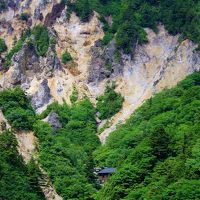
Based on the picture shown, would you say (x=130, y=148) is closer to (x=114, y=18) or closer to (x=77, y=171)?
(x=77, y=171)

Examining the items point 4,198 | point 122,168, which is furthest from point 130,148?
point 4,198

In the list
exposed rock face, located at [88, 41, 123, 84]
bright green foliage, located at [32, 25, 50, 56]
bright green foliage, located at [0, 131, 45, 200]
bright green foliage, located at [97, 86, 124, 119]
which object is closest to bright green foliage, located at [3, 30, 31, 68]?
bright green foliage, located at [32, 25, 50, 56]

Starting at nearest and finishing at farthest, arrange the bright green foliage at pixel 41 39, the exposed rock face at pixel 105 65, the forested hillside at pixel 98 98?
1. the forested hillside at pixel 98 98
2. the exposed rock face at pixel 105 65
3. the bright green foliage at pixel 41 39

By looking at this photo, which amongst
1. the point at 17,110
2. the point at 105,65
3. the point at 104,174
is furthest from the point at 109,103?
the point at 17,110

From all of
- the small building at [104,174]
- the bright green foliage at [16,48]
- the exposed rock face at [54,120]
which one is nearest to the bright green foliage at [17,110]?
the small building at [104,174]

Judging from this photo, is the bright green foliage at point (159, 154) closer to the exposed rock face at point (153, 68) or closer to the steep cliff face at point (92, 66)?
the exposed rock face at point (153, 68)

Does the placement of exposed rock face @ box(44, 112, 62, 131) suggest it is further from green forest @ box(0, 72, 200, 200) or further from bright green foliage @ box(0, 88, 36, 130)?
bright green foliage @ box(0, 88, 36, 130)

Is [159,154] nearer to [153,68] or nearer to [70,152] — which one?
[70,152]
